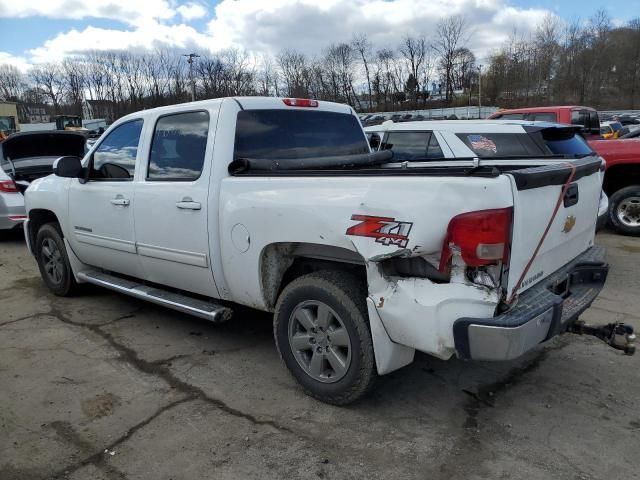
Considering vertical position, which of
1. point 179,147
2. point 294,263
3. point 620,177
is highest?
point 179,147

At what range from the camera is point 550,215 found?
2936 mm

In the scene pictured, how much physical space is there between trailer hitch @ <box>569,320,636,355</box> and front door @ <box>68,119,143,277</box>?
345 centimetres

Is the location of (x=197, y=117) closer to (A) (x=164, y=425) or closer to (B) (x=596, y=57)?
(A) (x=164, y=425)

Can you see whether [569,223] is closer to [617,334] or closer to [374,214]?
[617,334]

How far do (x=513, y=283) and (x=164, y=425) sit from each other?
7.20ft

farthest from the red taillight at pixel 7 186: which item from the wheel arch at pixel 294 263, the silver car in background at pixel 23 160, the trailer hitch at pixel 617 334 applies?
the trailer hitch at pixel 617 334

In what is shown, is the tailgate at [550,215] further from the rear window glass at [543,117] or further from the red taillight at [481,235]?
the rear window glass at [543,117]

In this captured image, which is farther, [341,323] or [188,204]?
[188,204]

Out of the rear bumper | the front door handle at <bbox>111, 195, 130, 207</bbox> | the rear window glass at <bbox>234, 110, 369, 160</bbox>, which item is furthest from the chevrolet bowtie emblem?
the front door handle at <bbox>111, 195, 130, 207</bbox>

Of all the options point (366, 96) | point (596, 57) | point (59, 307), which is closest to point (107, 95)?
point (366, 96)

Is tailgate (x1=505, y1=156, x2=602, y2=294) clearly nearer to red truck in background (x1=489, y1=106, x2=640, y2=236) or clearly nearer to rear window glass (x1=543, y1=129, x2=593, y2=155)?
rear window glass (x1=543, y1=129, x2=593, y2=155)

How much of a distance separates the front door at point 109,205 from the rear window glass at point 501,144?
4297 millimetres

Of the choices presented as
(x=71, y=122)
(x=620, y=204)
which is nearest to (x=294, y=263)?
(x=620, y=204)

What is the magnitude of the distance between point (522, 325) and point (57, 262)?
16.3 feet
